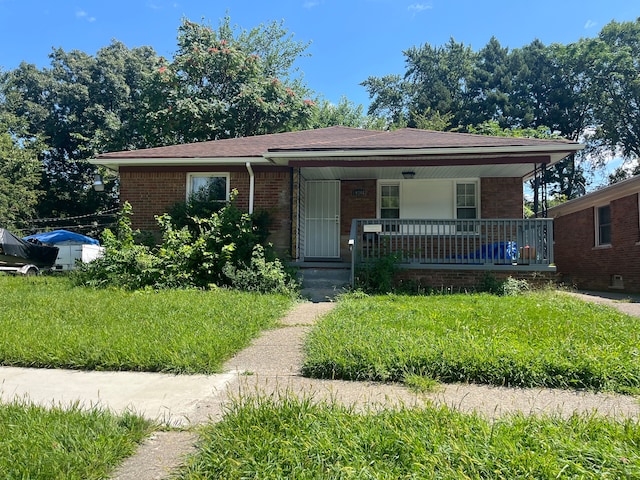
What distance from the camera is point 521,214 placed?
1149 centimetres

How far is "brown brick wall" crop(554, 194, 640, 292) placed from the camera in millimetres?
11859

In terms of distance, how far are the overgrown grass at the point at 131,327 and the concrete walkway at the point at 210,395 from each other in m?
0.18

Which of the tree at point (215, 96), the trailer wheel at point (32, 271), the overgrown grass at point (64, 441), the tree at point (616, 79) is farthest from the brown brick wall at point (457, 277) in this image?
the tree at point (616, 79)

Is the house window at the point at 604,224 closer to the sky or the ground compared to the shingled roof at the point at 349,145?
closer to the ground

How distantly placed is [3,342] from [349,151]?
23.6 ft

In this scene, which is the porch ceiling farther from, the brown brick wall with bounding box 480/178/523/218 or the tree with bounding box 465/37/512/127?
the tree with bounding box 465/37/512/127

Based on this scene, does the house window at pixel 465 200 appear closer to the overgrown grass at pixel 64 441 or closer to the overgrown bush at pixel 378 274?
the overgrown bush at pixel 378 274

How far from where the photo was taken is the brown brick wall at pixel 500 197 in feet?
38.3

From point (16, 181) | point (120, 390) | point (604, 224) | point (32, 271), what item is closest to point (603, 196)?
point (604, 224)

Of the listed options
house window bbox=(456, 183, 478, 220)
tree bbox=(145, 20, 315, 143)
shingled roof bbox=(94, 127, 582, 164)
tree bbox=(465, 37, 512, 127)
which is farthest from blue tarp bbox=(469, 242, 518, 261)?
tree bbox=(465, 37, 512, 127)

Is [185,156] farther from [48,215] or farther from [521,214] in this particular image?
[48,215]

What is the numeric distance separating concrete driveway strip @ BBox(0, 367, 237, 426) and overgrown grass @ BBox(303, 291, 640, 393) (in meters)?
1.03

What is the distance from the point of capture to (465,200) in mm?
12055

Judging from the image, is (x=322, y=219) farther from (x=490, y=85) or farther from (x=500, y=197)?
(x=490, y=85)
